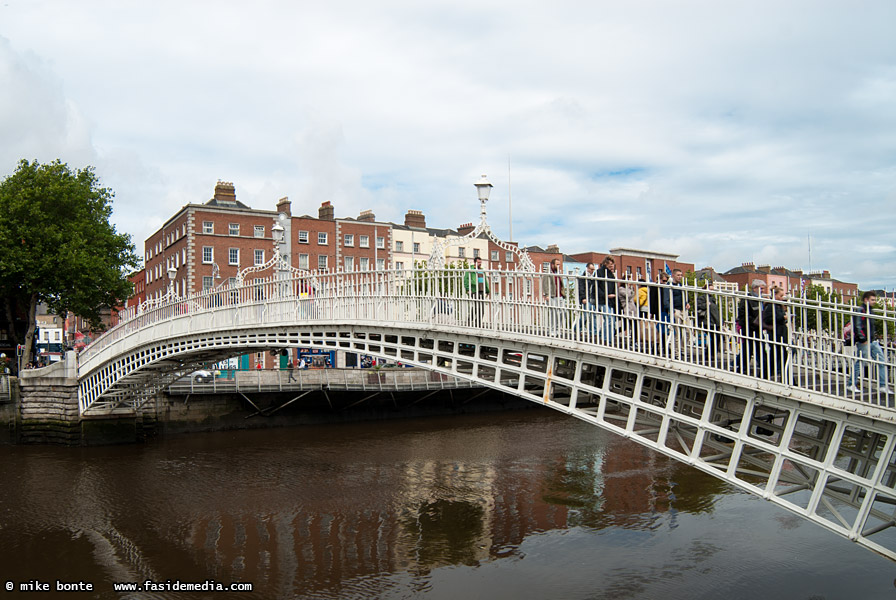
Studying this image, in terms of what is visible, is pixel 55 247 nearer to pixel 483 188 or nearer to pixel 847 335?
pixel 483 188

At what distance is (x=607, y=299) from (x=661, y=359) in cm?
129

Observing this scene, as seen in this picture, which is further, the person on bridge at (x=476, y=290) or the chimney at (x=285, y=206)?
the chimney at (x=285, y=206)

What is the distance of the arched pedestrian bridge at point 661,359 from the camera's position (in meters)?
8.26

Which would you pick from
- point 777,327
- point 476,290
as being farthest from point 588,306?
point 777,327

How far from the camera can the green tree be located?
33.3 metres

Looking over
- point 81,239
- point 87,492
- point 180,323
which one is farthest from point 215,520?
point 81,239

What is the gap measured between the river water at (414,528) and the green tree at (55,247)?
36.1ft

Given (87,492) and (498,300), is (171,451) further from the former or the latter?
(498,300)

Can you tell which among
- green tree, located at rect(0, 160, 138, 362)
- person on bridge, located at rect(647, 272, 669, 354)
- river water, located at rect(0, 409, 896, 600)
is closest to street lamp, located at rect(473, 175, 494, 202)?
person on bridge, located at rect(647, 272, 669, 354)

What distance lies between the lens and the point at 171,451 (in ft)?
83.0

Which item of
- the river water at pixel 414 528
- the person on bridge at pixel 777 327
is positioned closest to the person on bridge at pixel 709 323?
the person on bridge at pixel 777 327

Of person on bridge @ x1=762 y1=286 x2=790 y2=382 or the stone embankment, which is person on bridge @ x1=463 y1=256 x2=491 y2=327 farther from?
the stone embankment

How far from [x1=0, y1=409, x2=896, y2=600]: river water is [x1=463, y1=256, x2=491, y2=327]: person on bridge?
14.3 feet

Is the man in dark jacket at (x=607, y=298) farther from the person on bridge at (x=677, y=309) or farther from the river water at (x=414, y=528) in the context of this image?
the river water at (x=414, y=528)
